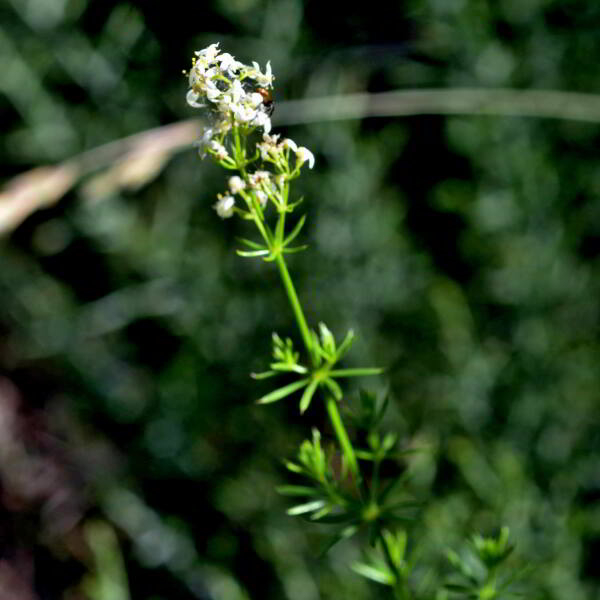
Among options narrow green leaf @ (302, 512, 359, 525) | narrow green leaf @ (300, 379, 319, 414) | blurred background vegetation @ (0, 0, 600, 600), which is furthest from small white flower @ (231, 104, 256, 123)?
blurred background vegetation @ (0, 0, 600, 600)

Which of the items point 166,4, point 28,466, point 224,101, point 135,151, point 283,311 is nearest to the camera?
point 224,101

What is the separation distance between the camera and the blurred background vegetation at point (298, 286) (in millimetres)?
1812

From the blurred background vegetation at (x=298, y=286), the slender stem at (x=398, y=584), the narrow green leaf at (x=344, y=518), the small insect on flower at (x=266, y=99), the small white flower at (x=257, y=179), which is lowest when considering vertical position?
the slender stem at (x=398, y=584)

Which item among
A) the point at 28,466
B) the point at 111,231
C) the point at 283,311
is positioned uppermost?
the point at 111,231

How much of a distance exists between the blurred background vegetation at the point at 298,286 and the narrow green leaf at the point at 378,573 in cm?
71

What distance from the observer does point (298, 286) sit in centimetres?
182

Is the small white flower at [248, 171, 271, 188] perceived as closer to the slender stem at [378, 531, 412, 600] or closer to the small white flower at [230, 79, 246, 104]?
the small white flower at [230, 79, 246, 104]

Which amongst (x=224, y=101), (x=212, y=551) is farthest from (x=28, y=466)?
(x=224, y=101)

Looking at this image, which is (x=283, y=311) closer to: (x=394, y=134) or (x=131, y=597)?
(x=394, y=134)

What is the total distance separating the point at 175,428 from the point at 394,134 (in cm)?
79

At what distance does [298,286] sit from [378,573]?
874mm

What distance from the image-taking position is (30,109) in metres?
1.89

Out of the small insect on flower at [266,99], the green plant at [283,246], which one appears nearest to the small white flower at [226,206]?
the green plant at [283,246]

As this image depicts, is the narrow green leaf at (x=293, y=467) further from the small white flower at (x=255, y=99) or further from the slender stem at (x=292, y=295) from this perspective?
the small white flower at (x=255, y=99)
